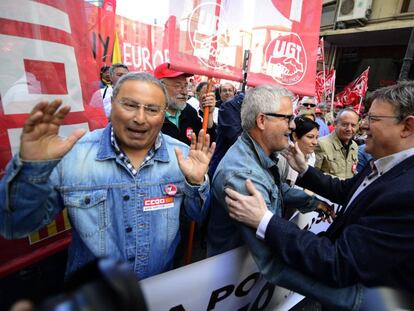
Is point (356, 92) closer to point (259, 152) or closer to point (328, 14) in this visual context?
point (259, 152)

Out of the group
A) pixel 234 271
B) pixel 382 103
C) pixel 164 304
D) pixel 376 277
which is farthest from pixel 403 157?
pixel 164 304

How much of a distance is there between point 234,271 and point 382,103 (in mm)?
1405

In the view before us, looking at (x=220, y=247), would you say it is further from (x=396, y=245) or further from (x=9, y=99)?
(x=9, y=99)

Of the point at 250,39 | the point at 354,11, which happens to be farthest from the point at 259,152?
the point at 354,11

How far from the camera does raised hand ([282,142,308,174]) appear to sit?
2.42 meters

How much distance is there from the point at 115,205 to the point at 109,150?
29 cm

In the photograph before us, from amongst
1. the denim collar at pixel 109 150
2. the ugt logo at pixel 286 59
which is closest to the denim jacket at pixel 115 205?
the denim collar at pixel 109 150

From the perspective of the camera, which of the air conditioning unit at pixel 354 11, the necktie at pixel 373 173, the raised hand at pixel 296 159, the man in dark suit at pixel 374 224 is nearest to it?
the man in dark suit at pixel 374 224

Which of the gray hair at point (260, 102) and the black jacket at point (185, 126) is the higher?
the gray hair at point (260, 102)

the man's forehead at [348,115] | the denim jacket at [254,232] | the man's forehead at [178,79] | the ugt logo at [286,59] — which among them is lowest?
the denim jacket at [254,232]

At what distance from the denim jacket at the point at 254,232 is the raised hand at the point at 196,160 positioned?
210 mm

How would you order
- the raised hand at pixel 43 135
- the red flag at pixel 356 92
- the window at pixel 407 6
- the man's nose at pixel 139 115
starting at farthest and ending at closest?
the window at pixel 407 6 < the red flag at pixel 356 92 < the man's nose at pixel 139 115 < the raised hand at pixel 43 135

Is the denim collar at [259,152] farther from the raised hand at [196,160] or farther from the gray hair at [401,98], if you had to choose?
the gray hair at [401,98]

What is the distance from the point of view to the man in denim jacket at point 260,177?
4.66 ft
